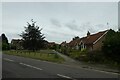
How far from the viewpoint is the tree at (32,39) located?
63969 mm

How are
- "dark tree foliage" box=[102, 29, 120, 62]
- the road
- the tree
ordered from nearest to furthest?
1. the road
2. "dark tree foliage" box=[102, 29, 120, 62]
3. the tree

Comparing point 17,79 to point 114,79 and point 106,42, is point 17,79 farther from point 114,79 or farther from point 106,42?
point 106,42

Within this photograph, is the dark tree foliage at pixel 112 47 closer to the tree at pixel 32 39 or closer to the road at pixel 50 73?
the road at pixel 50 73

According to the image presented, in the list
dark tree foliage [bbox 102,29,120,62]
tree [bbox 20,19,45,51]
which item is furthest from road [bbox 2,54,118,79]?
tree [bbox 20,19,45,51]

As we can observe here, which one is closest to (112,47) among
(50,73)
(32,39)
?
(50,73)

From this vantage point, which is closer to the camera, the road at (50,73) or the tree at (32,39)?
the road at (50,73)

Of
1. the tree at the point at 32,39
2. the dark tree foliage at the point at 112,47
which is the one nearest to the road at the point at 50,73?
the dark tree foliage at the point at 112,47

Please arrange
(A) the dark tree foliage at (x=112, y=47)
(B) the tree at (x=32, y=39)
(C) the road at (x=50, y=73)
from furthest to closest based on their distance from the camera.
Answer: (B) the tree at (x=32, y=39) → (A) the dark tree foliage at (x=112, y=47) → (C) the road at (x=50, y=73)

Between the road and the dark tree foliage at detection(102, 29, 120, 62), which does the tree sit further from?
the road

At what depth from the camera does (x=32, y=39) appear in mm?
64375

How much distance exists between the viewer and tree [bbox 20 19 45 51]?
210 ft

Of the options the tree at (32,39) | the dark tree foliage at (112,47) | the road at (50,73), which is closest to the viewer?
the road at (50,73)

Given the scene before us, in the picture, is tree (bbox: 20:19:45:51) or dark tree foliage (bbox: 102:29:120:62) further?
tree (bbox: 20:19:45:51)

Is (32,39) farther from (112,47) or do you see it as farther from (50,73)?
(50,73)
